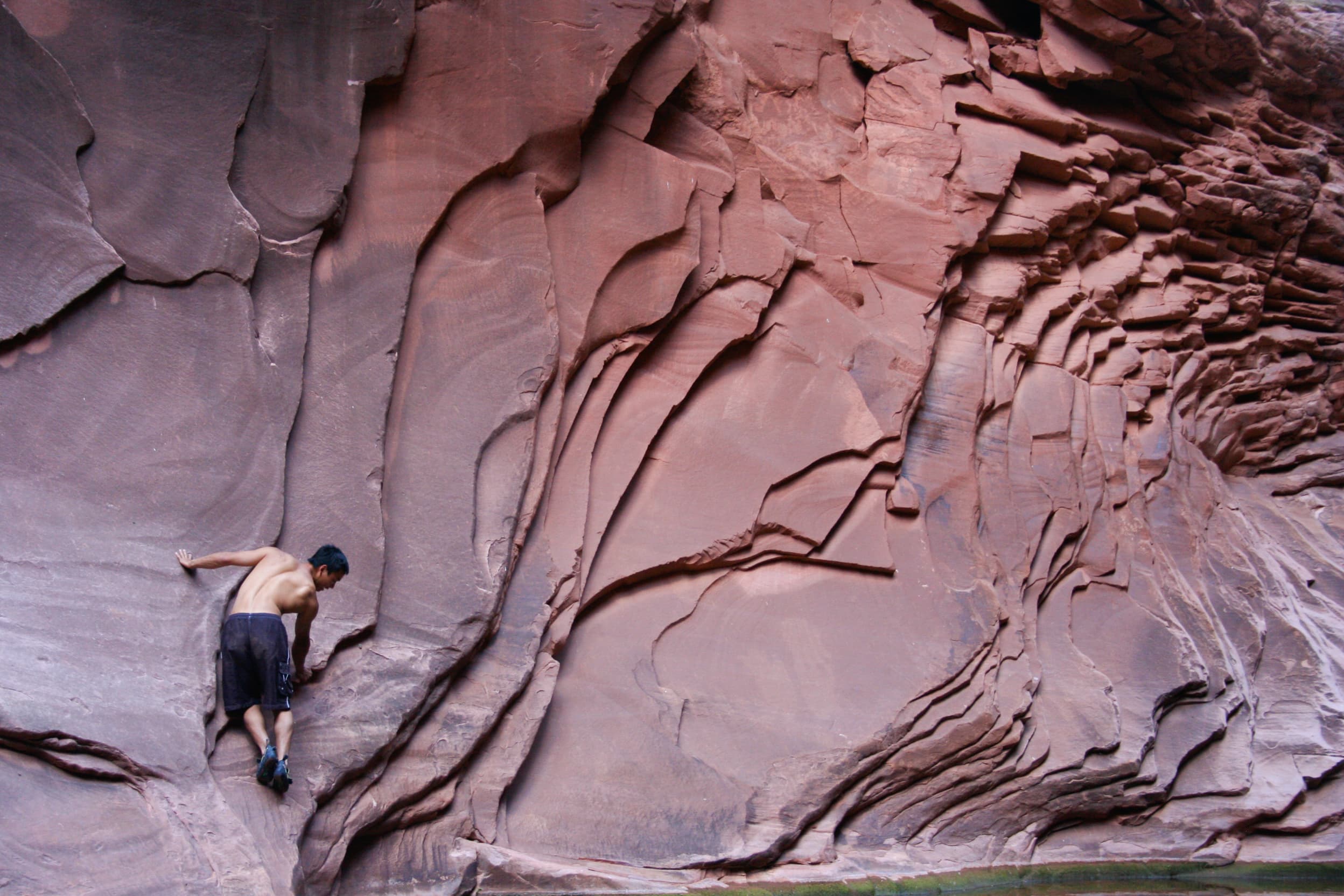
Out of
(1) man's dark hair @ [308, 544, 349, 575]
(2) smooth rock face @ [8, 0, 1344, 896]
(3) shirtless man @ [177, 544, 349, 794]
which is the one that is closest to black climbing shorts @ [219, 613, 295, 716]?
(3) shirtless man @ [177, 544, 349, 794]

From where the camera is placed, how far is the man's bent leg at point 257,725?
140 inches

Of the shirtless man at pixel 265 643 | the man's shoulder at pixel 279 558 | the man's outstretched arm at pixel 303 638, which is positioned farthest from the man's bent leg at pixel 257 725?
the man's shoulder at pixel 279 558

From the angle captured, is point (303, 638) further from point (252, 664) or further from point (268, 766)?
point (268, 766)

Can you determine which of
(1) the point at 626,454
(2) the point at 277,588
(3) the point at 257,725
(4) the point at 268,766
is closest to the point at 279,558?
(2) the point at 277,588

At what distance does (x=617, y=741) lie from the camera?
203 inches

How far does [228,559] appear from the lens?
145 inches

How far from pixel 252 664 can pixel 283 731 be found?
244mm

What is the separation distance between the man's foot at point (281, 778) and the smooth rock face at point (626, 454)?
8cm

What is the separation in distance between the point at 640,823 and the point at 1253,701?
19.1ft

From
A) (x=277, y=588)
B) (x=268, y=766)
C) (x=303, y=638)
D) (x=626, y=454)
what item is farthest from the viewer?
(x=626, y=454)

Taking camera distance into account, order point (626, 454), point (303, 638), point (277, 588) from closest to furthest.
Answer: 1. point (277, 588)
2. point (303, 638)
3. point (626, 454)

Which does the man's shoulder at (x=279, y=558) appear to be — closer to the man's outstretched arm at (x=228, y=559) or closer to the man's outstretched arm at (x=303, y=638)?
the man's outstretched arm at (x=228, y=559)

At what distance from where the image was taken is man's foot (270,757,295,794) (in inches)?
139

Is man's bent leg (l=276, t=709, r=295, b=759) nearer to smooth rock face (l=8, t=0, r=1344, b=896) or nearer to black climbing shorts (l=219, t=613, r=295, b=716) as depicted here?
black climbing shorts (l=219, t=613, r=295, b=716)
